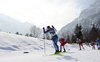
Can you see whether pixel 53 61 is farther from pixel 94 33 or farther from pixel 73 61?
pixel 94 33

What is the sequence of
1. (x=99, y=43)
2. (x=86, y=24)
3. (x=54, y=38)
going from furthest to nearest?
1. (x=86, y=24)
2. (x=99, y=43)
3. (x=54, y=38)

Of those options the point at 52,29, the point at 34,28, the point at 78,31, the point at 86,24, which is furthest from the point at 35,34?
the point at 86,24

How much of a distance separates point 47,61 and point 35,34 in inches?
1930

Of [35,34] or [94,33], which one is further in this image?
[94,33]

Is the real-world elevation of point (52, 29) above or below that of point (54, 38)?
above

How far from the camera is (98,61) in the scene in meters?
3.64

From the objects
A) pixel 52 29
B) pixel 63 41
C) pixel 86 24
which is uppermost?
pixel 86 24

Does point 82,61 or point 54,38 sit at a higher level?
point 54,38

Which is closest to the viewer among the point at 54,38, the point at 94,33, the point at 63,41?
the point at 54,38

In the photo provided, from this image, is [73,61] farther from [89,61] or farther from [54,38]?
[54,38]

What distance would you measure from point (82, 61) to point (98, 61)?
707 mm

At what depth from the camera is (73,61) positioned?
363 centimetres

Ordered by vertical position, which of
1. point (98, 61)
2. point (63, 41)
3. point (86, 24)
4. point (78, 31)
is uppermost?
point (86, 24)

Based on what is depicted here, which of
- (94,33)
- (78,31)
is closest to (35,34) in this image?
(78,31)
